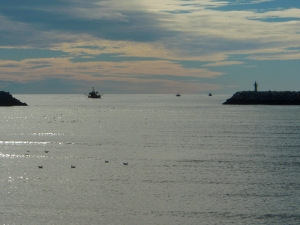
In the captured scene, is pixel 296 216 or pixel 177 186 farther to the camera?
pixel 177 186

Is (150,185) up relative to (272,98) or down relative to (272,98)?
down

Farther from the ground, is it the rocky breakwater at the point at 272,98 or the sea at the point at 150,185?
the rocky breakwater at the point at 272,98

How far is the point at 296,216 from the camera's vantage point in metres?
21.7

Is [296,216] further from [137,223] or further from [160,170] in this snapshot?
[160,170]

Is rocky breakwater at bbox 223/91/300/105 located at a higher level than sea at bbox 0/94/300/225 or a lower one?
higher

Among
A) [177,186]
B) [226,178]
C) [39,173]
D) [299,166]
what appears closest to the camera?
[177,186]

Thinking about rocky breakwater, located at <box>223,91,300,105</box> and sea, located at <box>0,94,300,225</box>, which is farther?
rocky breakwater, located at <box>223,91,300,105</box>

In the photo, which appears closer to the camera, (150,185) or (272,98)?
(150,185)

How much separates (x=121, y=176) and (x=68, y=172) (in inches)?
152

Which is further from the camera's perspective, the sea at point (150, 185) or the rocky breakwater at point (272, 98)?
the rocky breakwater at point (272, 98)

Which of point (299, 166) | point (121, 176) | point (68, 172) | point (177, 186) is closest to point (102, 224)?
point (177, 186)

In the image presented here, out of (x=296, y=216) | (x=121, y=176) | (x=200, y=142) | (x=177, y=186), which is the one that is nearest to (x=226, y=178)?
(x=177, y=186)

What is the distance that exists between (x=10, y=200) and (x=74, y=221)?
16.5 ft

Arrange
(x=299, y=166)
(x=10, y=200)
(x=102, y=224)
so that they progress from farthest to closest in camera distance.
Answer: (x=299, y=166) → (x=10, y=200) → (x=102, y=224)
